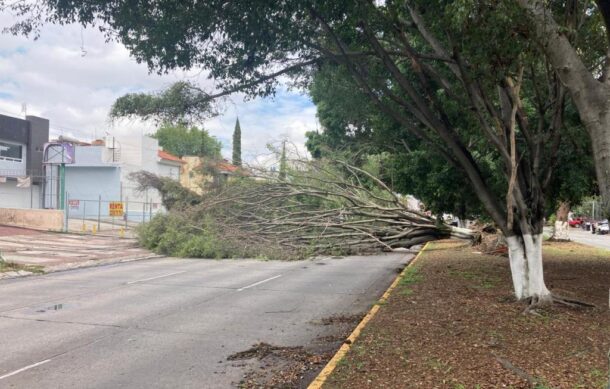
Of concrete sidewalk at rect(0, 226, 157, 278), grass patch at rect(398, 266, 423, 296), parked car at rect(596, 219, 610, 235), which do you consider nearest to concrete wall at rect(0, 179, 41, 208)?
concrete sidewalk at rect(0, 226, 157, 278)

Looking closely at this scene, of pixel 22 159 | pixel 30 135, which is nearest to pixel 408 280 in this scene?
pixel 22 159

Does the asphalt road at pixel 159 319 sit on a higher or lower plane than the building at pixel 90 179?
lower

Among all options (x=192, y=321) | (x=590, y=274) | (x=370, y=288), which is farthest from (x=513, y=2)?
(x=590, y=274)

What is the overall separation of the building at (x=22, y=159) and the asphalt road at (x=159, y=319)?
24209mm

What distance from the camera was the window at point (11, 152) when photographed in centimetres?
3722

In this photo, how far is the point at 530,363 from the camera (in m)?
5.54

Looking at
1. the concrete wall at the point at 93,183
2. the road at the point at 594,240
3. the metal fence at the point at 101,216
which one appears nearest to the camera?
the road at the point at 594,240

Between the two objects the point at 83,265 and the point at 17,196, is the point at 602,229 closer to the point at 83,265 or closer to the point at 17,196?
the point at 83,265

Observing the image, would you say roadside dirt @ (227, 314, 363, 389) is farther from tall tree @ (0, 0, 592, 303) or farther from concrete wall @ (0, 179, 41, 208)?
concrete wall @ (0, 179, 41, 208)

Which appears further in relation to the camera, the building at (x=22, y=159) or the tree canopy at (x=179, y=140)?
the tree canopy at (x=179, y=140)

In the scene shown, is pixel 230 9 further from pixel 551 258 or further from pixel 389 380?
pixel 551 258

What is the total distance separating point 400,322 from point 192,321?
3435 mm

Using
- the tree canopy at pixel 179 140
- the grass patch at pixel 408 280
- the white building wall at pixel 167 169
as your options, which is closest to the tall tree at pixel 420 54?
the grass patch at pixel 408 280

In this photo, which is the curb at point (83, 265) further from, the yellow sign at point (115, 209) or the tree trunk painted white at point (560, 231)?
the tree trunk painted white at point (560, 231)
